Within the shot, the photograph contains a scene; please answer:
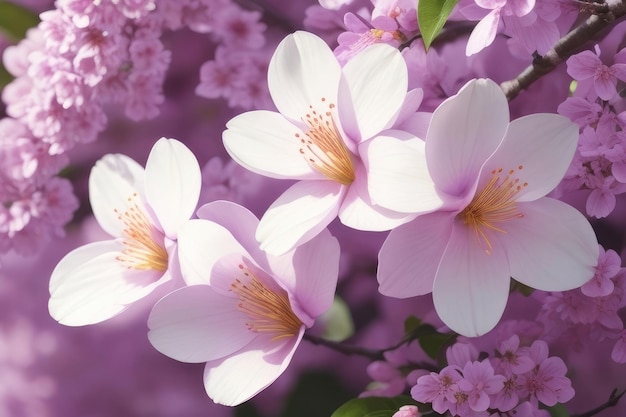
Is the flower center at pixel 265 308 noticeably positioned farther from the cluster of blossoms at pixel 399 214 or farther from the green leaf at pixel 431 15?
the green leaf at pixel 431 15

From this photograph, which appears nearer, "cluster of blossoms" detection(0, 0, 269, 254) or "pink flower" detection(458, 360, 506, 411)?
"pink flower" detection(458, 360, 506, 411)

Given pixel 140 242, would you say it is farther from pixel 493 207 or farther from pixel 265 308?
pixel 493 207

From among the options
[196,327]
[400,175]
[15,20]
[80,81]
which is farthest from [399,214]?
[15,20]

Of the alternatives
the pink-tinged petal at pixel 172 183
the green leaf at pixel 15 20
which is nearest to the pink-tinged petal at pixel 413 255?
the pink-tinged petal at pixel 172 183

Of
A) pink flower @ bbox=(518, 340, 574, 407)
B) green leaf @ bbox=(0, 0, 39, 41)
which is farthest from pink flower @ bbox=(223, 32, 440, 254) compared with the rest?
green leaf @ bbox=(0, 0, 39, 41)

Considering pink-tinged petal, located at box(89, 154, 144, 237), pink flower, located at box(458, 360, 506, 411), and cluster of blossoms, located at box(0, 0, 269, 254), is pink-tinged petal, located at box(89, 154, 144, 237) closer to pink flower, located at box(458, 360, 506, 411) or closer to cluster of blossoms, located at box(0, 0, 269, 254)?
cluster of blossoms, located at box(0, 0, 269, 254)

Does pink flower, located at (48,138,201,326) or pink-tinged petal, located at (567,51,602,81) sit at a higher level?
pink-tinged petal, located at (567,51,602,81)

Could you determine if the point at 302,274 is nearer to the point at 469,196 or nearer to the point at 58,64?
the point at 469,196
